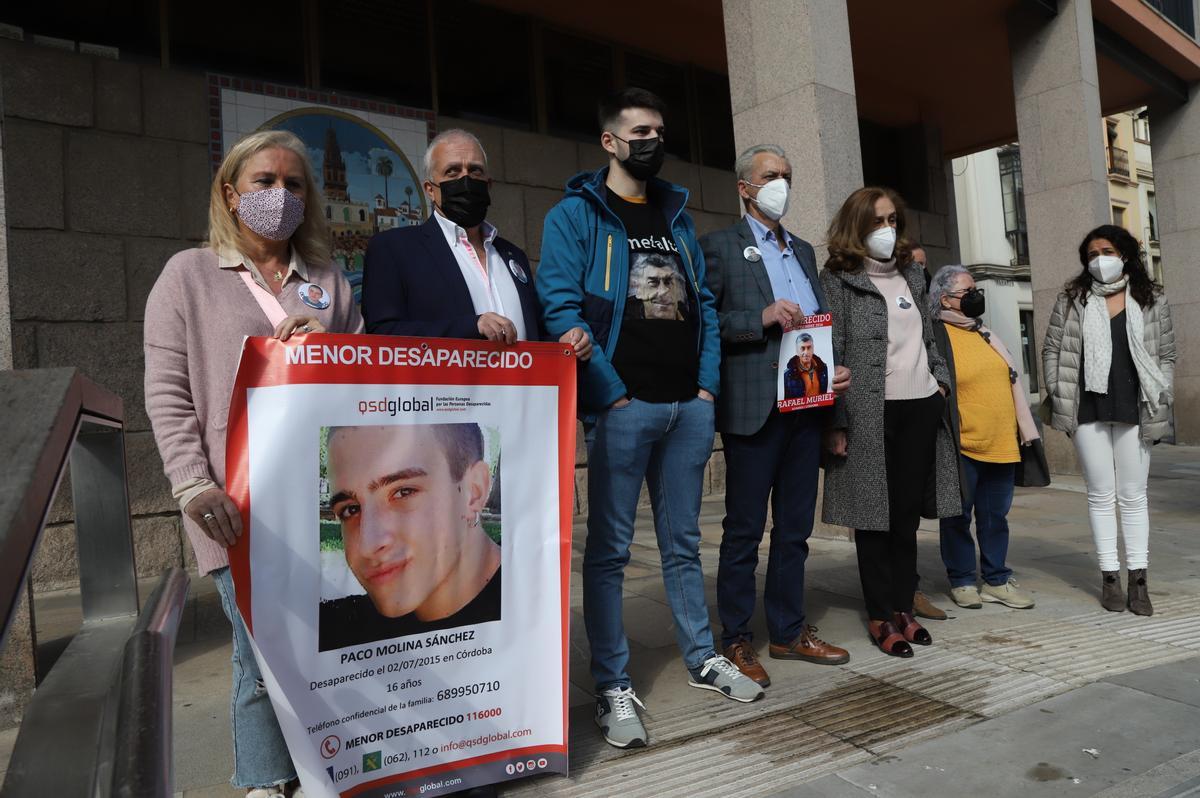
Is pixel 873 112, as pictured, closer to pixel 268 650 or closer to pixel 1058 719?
pixel 1058 719

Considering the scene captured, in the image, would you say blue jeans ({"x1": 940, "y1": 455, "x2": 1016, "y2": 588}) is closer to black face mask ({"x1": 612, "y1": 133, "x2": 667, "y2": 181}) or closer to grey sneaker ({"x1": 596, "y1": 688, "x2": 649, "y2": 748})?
grey sneaker ({"x1": 596, "y1": 688, "x2": 649, "y2": 748})

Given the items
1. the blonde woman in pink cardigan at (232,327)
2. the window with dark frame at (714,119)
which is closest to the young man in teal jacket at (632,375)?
the blonde woman in pink cardigan at (232,327)

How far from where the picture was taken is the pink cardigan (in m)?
2.23

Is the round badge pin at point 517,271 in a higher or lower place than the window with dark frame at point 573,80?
lower

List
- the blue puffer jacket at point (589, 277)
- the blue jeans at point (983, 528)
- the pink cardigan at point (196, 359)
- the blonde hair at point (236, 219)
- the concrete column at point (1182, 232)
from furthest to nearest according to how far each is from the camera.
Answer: the concrete column at point (1182, 232) → the blue jeans at point (983, 528) → the blue puffer jacket at point (589, 277) → the blonde hair at point (236, 219) → the pink cardigan at point (196, 359)

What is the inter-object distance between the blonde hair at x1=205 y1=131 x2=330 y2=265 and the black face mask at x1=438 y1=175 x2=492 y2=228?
0.41m

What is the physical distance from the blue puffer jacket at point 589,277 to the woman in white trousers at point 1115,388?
278 centimetres

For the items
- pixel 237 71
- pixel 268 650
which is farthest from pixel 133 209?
pixel 268 650

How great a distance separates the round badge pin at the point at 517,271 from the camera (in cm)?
297

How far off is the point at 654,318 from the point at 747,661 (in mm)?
1442

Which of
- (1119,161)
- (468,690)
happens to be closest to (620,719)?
(468,690)

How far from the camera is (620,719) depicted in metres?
2.85

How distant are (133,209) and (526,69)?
4.13m

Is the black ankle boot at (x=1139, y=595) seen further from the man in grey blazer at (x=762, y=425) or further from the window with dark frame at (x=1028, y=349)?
the window with dark frame at (x=1028, y=349)
